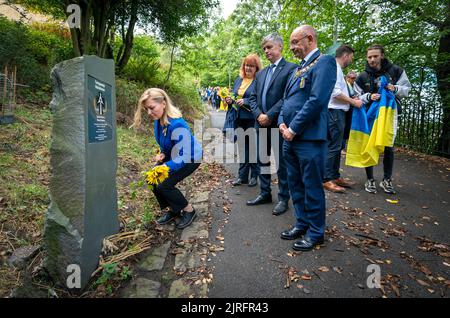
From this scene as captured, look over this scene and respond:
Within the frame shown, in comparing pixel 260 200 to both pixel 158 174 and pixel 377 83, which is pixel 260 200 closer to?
pixel 158 174

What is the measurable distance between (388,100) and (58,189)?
16.2 feet

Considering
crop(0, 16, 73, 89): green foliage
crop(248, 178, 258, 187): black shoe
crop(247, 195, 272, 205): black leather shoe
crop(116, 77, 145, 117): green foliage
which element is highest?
crop(0, 16, 73, 89): green foliage

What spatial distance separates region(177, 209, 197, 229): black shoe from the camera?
149 inches

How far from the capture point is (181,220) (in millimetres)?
3879

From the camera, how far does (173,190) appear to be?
3736 millimetres

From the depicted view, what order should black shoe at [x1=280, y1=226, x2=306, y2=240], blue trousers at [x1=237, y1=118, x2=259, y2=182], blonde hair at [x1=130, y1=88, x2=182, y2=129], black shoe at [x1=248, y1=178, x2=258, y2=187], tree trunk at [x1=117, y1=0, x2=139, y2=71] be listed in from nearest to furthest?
black shoe at [x1=280, y1=226, x2=306, y2=240] < blonde hair at [x1=130, y1=88, x2=182, y2=129] < blue trousers at [x1=237, y1=118, x2=259, y2=182] < black shoe at [x1=248, y1=178, x2=258, y2=187] < tree trunk at [x1=117, y1=0, x2=139, y2=71]

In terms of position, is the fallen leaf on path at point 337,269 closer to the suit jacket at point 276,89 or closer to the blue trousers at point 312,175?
the blue trousers at point 312,175

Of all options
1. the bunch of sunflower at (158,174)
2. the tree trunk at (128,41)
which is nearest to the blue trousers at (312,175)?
the bunch of sunflower at (158,174)

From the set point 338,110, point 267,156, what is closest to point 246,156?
point 267,156

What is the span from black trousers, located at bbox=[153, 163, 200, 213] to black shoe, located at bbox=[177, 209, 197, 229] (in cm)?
12

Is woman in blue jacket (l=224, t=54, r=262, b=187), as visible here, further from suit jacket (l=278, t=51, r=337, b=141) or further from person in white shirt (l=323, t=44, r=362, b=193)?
suit jacket (l=278, t=51, r=337, b=141)

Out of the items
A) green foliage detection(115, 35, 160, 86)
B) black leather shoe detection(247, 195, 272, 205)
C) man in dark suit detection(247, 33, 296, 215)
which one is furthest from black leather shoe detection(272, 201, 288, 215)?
green foliage detection(115, 35, 160, 86)
